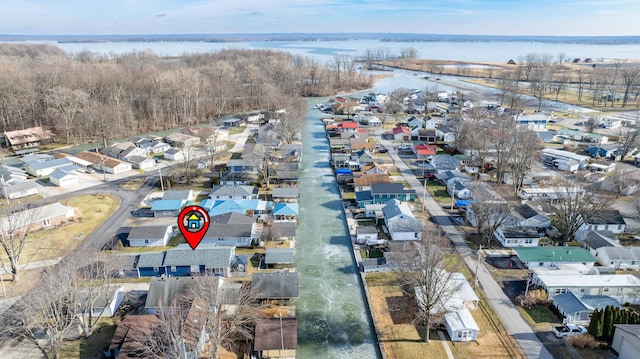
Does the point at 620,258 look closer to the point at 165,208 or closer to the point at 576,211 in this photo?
the point at 576,211

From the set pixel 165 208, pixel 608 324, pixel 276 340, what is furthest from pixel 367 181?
pixel 608 324

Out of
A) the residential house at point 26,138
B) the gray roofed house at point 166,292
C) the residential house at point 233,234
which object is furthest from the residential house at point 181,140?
the gray roofed house at point 166,292

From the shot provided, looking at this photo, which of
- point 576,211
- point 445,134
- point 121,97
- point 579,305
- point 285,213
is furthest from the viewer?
point 121,97

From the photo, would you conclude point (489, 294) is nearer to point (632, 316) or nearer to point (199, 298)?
point (632, 316)

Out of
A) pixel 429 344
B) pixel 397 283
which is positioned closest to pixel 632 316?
pixel 429 344

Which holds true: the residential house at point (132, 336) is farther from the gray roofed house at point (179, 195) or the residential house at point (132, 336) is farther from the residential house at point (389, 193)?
the residential house at point (389, 193)

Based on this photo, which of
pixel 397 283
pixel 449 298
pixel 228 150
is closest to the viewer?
pixel 449 298
